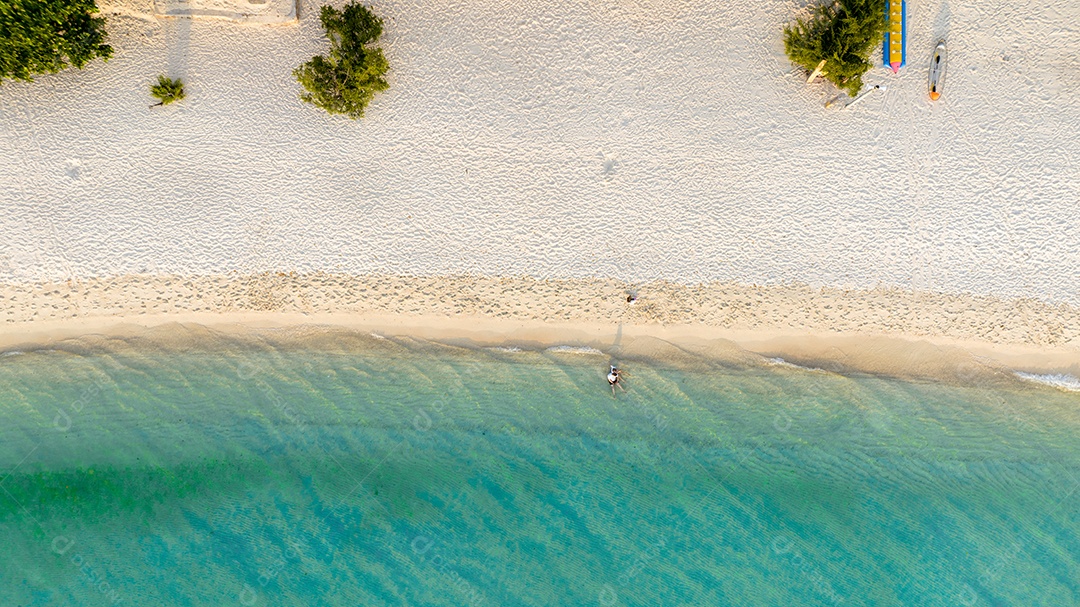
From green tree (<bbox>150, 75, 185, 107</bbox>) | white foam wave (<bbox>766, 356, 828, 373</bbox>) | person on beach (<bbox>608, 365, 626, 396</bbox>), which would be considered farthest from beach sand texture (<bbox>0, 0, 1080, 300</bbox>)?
person on beach (<bbox>608, 365, 626, 396</bbox>)

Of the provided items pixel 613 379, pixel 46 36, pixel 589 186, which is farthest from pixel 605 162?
pixel 46 36

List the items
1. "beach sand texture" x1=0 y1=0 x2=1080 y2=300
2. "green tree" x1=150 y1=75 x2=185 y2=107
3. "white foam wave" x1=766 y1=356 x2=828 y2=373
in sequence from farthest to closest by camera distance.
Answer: "white foam wave" x1=766 y1=356 x2=828 y2=373
"beach sand texture" x1=0 y1=0 x2=1080 y2=300
"green tree" x1=150 y1=75 x2=185 y2=107

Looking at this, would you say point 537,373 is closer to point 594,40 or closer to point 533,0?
point 594,40

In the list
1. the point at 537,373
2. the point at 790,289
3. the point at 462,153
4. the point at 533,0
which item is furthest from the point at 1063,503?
the point at 533,0

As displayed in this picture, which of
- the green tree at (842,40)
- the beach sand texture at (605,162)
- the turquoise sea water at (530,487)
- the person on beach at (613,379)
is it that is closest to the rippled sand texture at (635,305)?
the beach sand texture at (605,162)

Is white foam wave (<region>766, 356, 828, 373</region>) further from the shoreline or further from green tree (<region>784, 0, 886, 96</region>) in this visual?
green tree (<region>784, 0, 886, 96</region>)

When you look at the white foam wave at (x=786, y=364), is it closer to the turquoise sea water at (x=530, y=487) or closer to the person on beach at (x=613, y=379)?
the turquoise sea water at (x=530, y=487)

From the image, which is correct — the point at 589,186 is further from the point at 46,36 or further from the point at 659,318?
the point at 46,36
